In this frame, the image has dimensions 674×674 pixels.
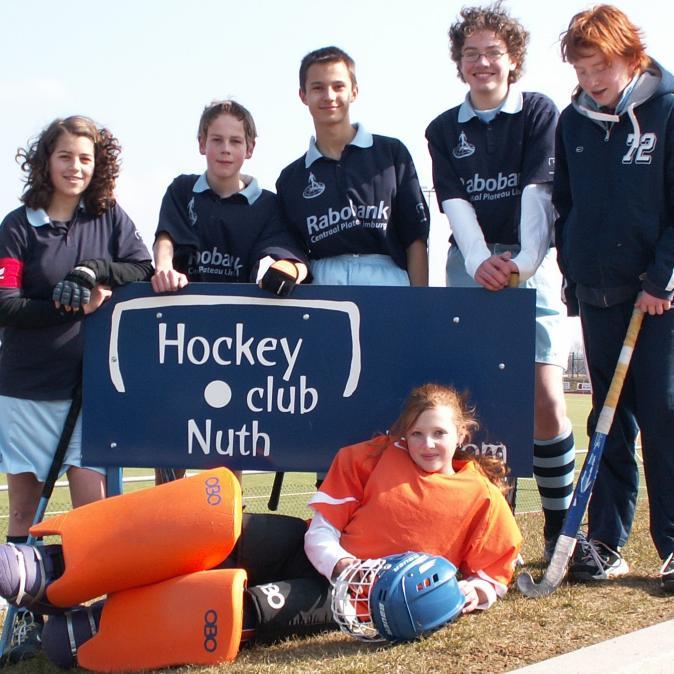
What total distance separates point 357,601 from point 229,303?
1.35 metres

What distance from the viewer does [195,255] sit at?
4066 millimetres

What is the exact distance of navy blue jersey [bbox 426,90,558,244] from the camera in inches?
152

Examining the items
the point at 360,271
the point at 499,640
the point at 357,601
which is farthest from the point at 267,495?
the point at 499,640

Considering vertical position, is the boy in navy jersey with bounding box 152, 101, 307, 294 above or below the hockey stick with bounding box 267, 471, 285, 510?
above

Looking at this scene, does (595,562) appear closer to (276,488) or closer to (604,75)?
(276,488)

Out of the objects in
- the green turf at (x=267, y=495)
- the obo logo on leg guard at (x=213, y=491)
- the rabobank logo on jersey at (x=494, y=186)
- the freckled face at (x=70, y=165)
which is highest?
the freckled face at (x=70, y=165)

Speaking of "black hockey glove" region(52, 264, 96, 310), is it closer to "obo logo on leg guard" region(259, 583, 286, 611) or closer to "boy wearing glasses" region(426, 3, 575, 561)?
"obo logo on leg guard" region(259, 583, 286, 611)

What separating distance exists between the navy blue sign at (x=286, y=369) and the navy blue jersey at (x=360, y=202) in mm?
340

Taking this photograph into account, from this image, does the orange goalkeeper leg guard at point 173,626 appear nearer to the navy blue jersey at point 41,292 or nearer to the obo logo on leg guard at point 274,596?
the obo logo on leg guard at point 274,596

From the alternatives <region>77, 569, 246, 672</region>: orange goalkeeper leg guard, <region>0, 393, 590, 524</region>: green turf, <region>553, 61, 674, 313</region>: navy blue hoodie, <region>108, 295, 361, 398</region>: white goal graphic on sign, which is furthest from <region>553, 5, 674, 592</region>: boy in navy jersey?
<region>0, 393, 590, 524</region>: green turf

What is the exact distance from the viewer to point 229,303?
12.3 ft

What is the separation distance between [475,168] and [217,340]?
50.4 inches

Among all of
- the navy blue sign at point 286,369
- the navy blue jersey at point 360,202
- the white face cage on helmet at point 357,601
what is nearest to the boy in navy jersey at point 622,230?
the navy blue sign at point 286,369

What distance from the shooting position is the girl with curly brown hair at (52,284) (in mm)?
3648
